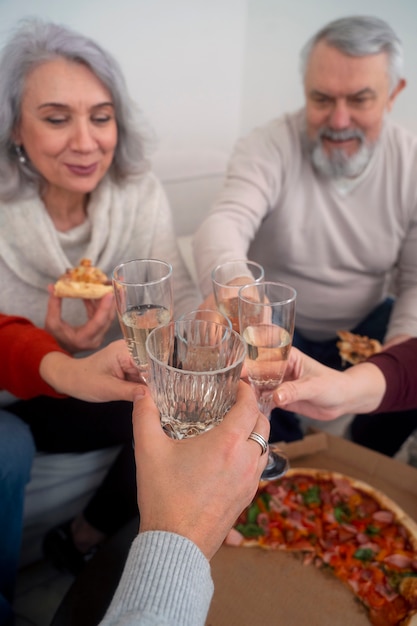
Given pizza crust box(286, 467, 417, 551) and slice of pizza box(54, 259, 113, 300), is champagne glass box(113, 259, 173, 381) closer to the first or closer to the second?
slice of pizza box(54, 259, 113, 300)

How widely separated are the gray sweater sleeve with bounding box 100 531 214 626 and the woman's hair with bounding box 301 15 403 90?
56.8 inches

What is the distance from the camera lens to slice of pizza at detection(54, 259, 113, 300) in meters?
1.31

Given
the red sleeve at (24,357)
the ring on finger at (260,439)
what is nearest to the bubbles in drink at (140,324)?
the ring on finger at (260,439)

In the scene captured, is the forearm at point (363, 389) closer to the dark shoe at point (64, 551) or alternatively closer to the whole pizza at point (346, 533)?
the whole pizza at point (346, 533)

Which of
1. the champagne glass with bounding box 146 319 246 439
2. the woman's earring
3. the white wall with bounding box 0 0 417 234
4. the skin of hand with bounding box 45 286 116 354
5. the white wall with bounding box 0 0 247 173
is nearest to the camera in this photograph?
the champagne glass with bounding box 146 319 246 439

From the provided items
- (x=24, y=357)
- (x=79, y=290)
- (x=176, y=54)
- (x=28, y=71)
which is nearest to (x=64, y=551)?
(x=24, y=357)

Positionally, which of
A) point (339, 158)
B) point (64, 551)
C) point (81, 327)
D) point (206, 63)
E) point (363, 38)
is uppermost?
point (363, 38)

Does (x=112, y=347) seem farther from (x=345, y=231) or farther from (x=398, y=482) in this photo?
(x=345, y=231)

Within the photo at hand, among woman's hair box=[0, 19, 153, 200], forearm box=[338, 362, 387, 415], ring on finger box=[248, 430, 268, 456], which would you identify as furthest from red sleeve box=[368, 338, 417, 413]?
woman's hair box=[0, 19, 153, 200]

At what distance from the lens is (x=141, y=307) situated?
0.92 meters

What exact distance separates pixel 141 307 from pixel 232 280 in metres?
0.25

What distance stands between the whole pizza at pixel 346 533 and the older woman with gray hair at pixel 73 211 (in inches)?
19.1

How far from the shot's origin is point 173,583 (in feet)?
1.96

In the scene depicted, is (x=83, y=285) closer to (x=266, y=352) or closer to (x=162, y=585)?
(x=266, y=352)
